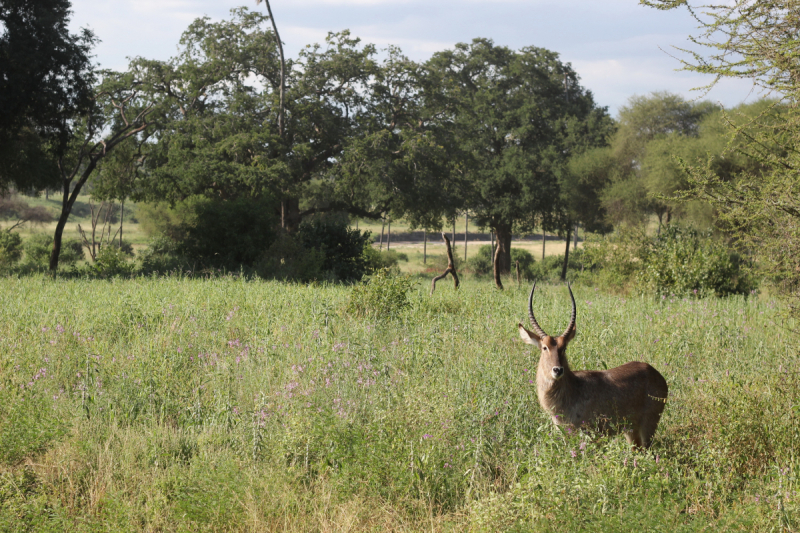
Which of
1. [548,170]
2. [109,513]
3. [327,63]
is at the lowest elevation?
[109,513]

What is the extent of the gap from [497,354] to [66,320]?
22.7 ft

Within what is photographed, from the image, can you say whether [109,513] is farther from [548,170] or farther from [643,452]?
[548,170]

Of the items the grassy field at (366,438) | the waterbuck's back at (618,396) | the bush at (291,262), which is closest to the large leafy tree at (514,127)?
the bush at (291,262)

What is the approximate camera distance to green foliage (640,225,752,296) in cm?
1625

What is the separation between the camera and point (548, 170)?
35.0 meters

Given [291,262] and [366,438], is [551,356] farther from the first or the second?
[291,262]

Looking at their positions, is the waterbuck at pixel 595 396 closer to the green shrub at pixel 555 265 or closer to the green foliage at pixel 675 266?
the green foliage at pixel 675 266

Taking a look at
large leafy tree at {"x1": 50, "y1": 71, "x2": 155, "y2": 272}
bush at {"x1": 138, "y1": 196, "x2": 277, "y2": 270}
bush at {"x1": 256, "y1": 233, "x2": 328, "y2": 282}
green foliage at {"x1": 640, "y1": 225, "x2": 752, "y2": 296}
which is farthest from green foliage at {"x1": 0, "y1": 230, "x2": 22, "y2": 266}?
green foliage at {"x1": 640, "y1": 225, "x2": 752, "y2": 296}

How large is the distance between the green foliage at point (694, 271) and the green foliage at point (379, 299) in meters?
8.74

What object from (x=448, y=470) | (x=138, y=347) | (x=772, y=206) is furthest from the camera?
(x=138, y=347)

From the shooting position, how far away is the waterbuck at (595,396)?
4688mm

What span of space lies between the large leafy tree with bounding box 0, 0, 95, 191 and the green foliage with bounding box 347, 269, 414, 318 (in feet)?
40.4

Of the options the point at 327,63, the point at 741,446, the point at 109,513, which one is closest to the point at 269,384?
the point at 109,513

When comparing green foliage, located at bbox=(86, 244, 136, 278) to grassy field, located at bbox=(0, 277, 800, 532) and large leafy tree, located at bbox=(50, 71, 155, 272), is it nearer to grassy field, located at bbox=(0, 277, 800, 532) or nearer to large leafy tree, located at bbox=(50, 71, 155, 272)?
large leafy tree, located at bbox=(50, 71, 155, 272)
